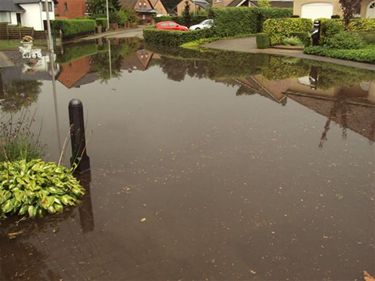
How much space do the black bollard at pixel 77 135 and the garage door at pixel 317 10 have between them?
35.8 meters

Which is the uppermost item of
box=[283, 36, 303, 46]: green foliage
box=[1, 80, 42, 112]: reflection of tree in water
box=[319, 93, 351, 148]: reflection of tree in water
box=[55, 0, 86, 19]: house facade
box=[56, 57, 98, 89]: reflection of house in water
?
box=[55, 0, 86, 19]: house facade

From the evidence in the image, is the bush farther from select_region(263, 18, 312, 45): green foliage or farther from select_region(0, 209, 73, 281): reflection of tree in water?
select_region(0, 209, 73, 281): reflection of tree in water

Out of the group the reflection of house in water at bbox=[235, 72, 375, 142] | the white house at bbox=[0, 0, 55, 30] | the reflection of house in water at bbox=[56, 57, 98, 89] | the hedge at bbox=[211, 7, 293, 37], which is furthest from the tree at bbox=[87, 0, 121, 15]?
the reflection of house in water at bbox=[235, 72, 375, 142]

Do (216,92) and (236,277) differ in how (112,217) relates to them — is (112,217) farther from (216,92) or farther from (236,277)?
(216,92)

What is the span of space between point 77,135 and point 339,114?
7873mm

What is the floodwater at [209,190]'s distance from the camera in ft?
16.3

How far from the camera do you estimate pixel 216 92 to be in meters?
14.9

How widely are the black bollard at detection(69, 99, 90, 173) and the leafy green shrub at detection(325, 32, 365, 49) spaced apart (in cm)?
2120

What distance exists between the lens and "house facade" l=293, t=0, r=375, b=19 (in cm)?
3722

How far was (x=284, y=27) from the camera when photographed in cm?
2994

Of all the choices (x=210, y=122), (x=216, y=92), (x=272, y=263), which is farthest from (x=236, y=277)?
(x=216, y=92)

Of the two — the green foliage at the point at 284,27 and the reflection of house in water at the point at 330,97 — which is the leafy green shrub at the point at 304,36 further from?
the reflection of house in water at the point at 330,97

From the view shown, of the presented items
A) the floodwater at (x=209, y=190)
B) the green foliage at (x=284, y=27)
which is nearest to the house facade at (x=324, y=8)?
the green foliage at (x=284, y=27)

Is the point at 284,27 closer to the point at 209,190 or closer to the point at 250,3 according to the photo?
the point at 209,190
